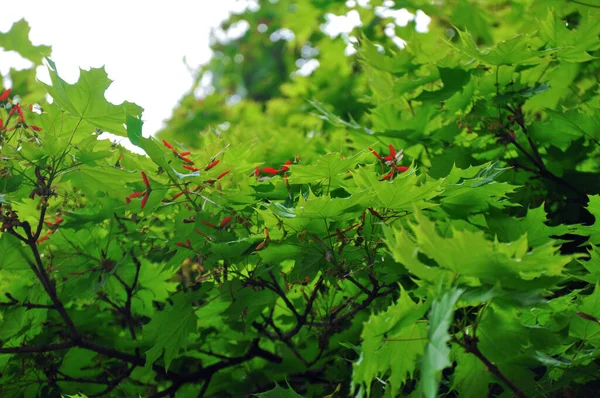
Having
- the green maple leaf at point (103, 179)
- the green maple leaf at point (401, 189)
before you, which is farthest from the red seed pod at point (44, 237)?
the green maple leaf at point (401, 189)

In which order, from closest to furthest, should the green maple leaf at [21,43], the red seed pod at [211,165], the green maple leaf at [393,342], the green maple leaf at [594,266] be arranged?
the green maple leaf at [393,342] → the green maple leaf at [594,266] → the red seed pod at [211,165] → the green maple leaf at [21,43]

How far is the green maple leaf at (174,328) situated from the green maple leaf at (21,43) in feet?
5.24

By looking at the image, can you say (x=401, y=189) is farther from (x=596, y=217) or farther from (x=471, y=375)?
(x=596, y=217)

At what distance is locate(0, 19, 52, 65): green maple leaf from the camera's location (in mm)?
2932

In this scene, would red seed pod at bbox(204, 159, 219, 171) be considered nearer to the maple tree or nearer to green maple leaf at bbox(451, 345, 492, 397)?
the maple tree

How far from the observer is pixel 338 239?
5.69 feet

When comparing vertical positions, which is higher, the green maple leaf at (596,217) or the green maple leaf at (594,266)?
the green maple leaf at (596,217)

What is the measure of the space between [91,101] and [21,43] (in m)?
1.35

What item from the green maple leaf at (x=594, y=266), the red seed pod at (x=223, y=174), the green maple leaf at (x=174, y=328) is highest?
the red seed pod at (x=223, y=174)

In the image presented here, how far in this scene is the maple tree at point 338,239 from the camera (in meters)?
1.49

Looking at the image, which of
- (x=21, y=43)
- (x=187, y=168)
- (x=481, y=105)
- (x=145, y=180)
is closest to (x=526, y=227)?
(x=481, y=105)

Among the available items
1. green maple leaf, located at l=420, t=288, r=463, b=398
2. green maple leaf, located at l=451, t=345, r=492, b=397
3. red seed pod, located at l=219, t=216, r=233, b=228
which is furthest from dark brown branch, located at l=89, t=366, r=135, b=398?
green maple leaf, located at l=420, t=288, r=463, b=398

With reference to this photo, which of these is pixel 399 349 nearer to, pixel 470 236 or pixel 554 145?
pixel 470 236

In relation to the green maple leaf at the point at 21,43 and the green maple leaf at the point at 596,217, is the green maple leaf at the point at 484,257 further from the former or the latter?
the green maple leaf at the point at 21,43
